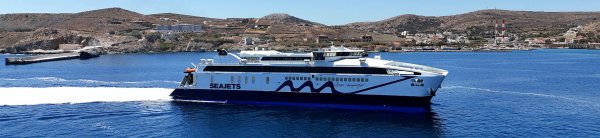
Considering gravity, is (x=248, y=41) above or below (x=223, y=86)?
above

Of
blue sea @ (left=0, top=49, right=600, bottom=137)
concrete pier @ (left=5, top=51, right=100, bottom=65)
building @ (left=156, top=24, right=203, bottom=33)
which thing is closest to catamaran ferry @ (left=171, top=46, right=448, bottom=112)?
blue sea @ (left=0, top=49, right=600, bottom=137)

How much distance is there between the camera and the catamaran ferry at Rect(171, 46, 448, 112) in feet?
115

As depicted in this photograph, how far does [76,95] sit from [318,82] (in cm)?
1794

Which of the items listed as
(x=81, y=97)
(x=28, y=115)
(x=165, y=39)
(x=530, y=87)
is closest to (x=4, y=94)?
(x=81, y=97)

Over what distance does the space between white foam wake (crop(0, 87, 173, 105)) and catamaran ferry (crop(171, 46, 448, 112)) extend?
121 inches

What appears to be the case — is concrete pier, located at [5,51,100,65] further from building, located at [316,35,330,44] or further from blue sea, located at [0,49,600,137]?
building, located at [316,35,330,44]

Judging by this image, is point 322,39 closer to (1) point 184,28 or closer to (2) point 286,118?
(1) point 184,28

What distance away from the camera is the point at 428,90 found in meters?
34.7

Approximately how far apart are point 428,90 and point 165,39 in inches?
5700

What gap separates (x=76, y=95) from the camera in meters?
42.5

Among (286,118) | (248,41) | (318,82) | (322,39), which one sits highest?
(322,39)

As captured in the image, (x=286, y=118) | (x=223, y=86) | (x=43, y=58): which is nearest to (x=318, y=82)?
(x=286, y=118)

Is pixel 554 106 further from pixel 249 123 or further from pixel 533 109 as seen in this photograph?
pixel 249 123

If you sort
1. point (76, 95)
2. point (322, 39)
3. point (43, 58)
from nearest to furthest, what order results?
point (76, 95)
point (43, 58)
point (322, 39)
